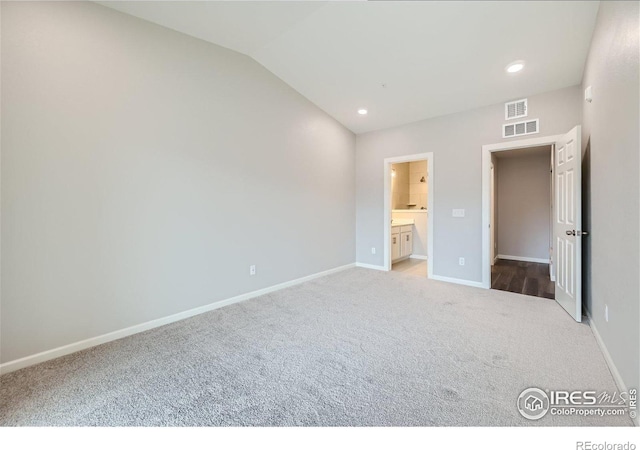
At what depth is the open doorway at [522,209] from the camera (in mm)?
5379

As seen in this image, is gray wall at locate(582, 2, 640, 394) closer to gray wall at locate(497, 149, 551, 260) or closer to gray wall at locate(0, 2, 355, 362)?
gray wall at locate(0, 2, 355, 362)

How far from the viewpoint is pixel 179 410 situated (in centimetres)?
149

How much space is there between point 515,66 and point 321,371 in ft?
11.7

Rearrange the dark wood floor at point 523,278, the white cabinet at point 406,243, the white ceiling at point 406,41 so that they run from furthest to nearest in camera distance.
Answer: the white cabinet at point 406,243, the dark wood floor at point 523,278, the white ceiling at point 406,41

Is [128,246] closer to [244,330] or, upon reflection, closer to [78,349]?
[78,349]

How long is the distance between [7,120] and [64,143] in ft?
1.00

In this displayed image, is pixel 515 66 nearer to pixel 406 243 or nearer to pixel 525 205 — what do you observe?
pixel 406 243

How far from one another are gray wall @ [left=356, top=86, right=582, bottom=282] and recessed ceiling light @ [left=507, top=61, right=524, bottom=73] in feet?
2.51

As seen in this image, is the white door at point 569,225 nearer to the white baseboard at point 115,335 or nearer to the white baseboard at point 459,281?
the white baseboard at point 459,281

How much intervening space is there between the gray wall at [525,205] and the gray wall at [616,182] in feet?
12.5

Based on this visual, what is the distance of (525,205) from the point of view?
18.9 ft

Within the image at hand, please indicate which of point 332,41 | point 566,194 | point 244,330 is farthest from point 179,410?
point 566,194

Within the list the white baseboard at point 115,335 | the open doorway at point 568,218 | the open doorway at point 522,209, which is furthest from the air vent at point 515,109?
the white baseboard at point 115,335

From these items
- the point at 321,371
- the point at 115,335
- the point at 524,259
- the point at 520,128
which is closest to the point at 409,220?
the point at 524,259
